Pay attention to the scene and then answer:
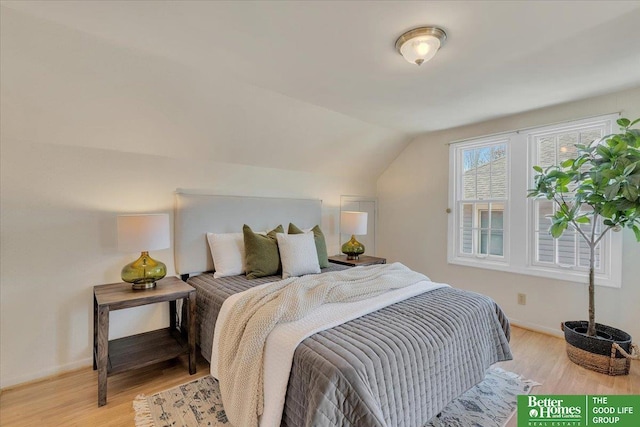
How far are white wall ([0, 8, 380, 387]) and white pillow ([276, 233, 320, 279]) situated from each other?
3.00ft

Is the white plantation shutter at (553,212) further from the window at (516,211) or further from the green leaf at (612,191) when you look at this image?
the green leaf at (612,191)

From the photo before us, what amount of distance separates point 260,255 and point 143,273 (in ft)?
3.03

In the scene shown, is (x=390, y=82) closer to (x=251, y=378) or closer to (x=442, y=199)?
(x=442, y=199)

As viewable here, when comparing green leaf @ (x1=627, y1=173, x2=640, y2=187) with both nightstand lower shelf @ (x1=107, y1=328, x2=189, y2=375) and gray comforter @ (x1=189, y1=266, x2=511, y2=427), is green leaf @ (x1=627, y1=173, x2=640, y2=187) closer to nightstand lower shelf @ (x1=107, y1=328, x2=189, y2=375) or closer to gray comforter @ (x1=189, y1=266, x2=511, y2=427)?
gray comforter @ (x1=189, y1=266, x2=511, y2=427)

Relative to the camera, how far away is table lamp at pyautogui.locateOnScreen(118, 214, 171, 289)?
84.0 inches

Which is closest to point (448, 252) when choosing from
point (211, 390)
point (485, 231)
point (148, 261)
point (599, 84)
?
point (485, 231)

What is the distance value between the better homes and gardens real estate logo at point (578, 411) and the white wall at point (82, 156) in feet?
9.29

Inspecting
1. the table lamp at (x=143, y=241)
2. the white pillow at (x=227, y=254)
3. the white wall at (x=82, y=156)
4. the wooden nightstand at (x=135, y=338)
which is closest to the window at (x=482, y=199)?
the white wall at (x=82, y=156)

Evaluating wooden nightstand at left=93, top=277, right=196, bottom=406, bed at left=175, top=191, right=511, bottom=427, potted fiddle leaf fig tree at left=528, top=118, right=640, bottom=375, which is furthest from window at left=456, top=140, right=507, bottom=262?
wooden nightstand at left=93, top=277, right=196, bottom=406

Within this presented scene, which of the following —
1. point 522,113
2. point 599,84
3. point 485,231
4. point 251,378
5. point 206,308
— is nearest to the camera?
point 251,378

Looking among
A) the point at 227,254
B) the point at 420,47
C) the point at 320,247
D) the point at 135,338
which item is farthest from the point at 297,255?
the point at 420,47

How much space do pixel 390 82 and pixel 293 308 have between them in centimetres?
190

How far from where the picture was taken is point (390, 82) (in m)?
2.39

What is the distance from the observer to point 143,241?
2148 mm
